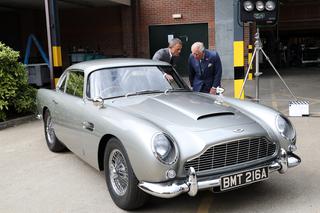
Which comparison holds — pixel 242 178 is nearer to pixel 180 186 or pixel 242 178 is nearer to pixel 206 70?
pixel 180 186

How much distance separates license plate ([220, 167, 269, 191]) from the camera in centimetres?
370

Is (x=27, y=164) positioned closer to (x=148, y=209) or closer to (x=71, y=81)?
(x=71, y=81)

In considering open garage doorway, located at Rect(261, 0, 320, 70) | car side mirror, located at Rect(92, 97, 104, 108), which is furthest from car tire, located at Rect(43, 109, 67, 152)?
open garage doorway, located at Rect(261, 0, 320, 70)

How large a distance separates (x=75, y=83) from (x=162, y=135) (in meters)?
2.33

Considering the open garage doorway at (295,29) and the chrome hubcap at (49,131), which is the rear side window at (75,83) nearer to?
the chrome hubcap at (49,131)

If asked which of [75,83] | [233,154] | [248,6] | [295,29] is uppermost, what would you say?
[295,29]

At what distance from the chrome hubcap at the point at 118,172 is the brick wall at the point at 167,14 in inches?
531

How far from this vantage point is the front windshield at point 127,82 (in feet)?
16.5

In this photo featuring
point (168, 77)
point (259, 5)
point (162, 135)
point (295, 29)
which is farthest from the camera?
point (295, 29)

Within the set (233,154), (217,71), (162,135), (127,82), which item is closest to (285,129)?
(233,154)

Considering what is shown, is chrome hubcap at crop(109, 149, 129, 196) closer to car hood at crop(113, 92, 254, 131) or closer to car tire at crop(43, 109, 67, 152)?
car hood at crop(113, 92, 254, 131)

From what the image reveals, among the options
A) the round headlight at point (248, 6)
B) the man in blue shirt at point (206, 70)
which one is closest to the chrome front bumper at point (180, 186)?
the man in blue shirt at point (206, 70)

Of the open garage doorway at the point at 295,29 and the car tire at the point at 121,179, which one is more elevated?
the open garage doorway at the point at 295,29

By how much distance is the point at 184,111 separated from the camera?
14.1ft
